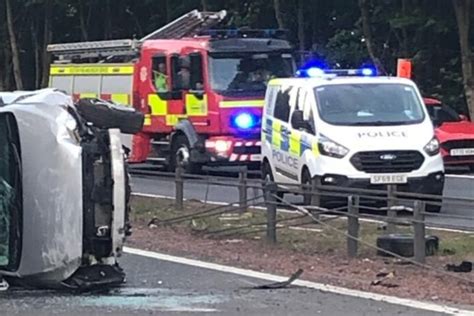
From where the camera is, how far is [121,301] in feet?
35.8

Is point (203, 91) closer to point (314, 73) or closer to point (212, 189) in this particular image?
point (212, 189)

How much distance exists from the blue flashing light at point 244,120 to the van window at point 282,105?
15.3 ft

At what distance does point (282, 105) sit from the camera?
2008 centimetres

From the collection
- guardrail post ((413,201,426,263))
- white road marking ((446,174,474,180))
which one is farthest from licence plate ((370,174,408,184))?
white road marking ((446,174,474,180))

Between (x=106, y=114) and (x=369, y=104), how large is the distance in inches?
305

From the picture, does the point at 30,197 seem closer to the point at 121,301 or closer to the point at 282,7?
the point at 121,301

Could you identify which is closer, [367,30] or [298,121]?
[298,121]

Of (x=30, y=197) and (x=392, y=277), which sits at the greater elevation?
(x=30, y=197)

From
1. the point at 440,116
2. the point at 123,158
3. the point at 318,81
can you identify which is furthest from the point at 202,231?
the point at 440,116

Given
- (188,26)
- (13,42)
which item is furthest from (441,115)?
(13,42)

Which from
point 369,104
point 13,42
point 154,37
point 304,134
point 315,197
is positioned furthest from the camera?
point 13,42

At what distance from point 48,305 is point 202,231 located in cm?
575

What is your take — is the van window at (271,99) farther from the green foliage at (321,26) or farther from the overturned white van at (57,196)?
the green foliage at (321,26)

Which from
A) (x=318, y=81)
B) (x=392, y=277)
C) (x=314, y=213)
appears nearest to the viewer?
(x=392, y=277)
